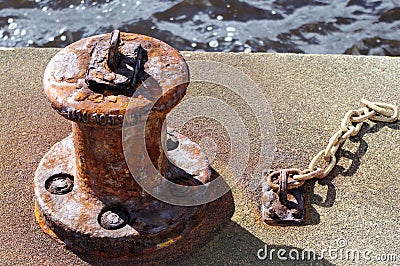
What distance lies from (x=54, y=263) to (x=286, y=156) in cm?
96

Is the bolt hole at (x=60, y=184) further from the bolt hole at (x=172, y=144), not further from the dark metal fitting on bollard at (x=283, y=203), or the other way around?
the dark metal fitting on bollard at (x=283, y=203)

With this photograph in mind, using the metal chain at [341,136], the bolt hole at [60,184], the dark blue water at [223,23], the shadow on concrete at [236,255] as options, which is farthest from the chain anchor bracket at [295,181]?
the dark blue water at [223,23]

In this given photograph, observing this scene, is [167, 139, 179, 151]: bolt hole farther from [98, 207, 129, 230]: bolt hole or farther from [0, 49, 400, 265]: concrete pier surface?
[98, 207, 129, 230]: bolt hole

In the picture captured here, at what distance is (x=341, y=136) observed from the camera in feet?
8.07

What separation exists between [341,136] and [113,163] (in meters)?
0.95

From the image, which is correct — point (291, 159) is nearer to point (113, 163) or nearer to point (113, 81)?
point (113, 163)

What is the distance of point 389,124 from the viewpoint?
8.42 feet

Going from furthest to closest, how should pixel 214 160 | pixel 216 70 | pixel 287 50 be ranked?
pixel 287 50 → pixel 216 70 → pixel 214 160

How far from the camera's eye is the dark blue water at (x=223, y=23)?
424 cm

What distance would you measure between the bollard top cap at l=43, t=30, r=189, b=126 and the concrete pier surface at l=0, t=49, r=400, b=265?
21.3 inches

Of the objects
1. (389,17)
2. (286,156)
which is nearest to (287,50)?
(389,17)

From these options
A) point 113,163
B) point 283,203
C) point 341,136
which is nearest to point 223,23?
point 341,136

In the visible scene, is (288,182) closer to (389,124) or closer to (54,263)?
(389,124)

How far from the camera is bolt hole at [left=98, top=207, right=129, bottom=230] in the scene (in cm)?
205
